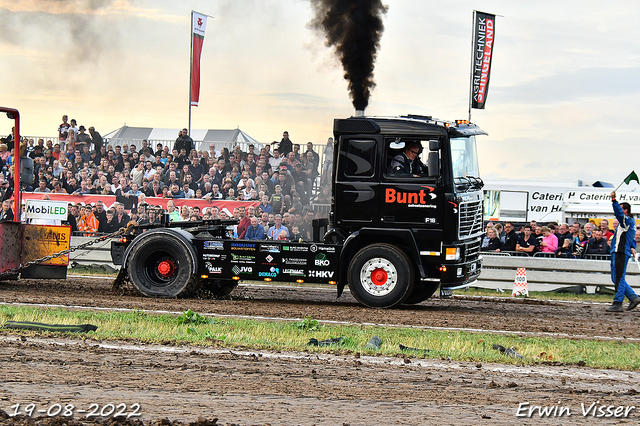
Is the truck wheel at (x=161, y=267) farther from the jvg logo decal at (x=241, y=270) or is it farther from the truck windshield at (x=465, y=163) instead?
the truck windshield at (x=465, y=163)

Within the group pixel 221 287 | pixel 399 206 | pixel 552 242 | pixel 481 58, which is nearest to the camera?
pixel 399 206

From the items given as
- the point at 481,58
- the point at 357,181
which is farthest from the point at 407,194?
the point at 481,58

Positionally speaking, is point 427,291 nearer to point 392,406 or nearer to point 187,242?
point 187,242

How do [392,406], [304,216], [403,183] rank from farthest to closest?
[304,216] → [403,183] → [392,406]

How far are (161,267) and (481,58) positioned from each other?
52.1ft

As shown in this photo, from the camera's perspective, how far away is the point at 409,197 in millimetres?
11656

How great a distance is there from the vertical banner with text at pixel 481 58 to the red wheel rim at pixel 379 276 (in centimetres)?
1437

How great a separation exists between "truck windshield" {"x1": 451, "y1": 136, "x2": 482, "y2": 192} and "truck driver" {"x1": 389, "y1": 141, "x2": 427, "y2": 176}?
551mm

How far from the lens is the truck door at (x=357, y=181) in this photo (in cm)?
1177

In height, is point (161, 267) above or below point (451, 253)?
below

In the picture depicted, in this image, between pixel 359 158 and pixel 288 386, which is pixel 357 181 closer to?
pixel 359 158

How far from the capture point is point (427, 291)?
1280 centimetres

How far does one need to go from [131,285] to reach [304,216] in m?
3.54

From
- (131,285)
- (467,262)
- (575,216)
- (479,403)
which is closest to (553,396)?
(479,403)
